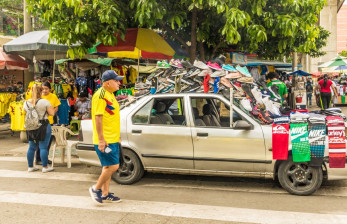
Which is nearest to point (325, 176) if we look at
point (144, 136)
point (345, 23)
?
point (144, 136)

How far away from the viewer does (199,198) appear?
5523 millimetres

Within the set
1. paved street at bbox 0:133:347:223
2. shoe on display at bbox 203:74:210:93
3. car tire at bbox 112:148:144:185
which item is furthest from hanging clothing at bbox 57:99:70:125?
shoe on display at bbox 203:74:210:93

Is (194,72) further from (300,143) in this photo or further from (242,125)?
(300,143)

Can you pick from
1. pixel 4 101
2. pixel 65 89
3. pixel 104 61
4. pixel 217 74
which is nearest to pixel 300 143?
pixel 217 74

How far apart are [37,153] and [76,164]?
0.83 meters

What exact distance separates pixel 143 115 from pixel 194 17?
12.8ft

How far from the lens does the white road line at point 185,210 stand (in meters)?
4.61

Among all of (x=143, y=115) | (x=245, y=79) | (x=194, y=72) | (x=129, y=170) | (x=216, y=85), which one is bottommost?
(x=129, y=170)

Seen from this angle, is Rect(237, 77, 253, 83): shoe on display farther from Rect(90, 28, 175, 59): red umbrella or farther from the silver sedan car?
Rect(90, 28, 175, 59): red umbrella

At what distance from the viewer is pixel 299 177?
18.1 feet

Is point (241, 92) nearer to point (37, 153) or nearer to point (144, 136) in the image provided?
point (144, 136)

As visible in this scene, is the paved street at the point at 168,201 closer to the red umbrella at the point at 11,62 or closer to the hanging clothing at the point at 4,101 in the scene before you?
the hanging clothing at the point at 4,101

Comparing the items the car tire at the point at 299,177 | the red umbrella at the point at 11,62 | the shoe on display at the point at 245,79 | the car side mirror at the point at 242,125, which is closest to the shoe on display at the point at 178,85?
the shoe on display at the point at 245,79

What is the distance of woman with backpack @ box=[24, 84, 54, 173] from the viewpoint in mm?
7066
